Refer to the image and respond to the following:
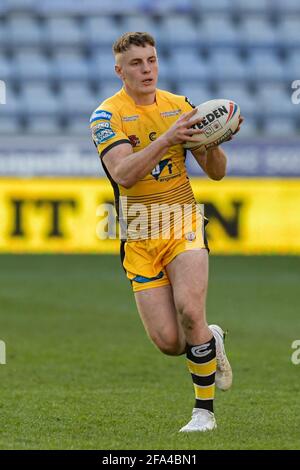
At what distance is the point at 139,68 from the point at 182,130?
1.86 feet

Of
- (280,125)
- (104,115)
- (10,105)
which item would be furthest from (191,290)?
(280,125)

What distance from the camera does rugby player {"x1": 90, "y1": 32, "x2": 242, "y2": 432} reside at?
6.30 meters

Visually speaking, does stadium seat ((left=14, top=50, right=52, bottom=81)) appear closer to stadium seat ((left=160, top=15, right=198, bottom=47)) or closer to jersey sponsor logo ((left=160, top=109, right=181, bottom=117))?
stadium seat ((left=160, top=15, right=198, bottom=47))

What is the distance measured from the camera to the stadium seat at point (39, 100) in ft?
67.2

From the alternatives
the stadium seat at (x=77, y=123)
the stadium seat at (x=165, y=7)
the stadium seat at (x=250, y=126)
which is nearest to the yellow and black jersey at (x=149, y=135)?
the stadium seat at (x=250, y=126)

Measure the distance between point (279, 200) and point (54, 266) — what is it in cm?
365

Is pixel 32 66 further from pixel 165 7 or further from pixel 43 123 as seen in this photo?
pixel 165 7

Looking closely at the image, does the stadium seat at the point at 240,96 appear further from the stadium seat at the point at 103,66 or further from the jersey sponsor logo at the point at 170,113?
the jersey sponsor logo at the point at 170,113

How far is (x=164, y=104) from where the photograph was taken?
6621mm

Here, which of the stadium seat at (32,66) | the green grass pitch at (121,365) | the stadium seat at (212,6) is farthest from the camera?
the stadium seat at (212,6)

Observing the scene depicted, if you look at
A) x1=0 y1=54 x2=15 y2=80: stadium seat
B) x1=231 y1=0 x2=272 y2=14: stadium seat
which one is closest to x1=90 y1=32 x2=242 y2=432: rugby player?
x1=0 y1=54 x2=15 y2=80: stadium seat

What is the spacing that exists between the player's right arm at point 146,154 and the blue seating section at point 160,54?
46.5 feet
